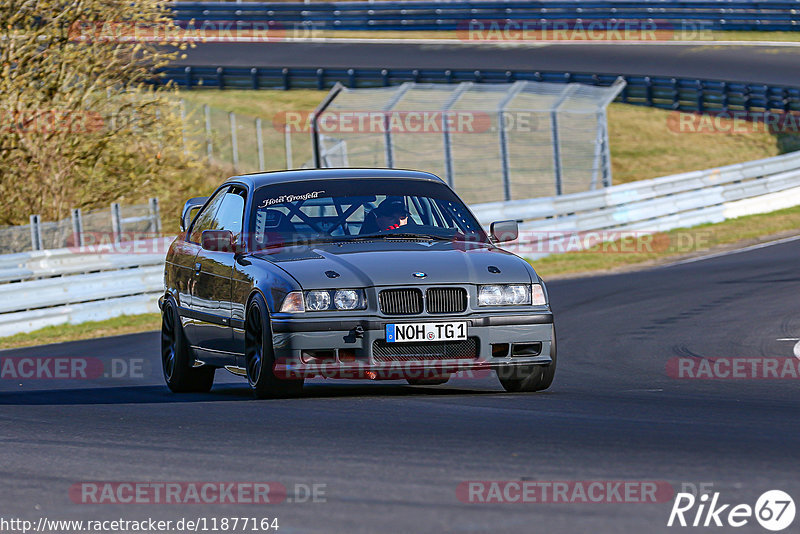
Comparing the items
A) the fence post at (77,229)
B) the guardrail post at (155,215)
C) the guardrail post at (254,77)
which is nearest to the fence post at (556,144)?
the guardrail post at (155,215)

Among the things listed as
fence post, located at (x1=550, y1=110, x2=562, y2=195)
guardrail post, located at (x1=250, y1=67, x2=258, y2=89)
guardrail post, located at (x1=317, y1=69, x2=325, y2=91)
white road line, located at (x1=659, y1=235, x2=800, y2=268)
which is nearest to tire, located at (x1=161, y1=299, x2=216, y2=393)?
white road line, located at (x1=659, y1=235, x2=800, y2=268)

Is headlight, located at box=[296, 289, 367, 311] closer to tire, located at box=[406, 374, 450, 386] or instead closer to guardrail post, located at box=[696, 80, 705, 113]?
tire, located at box=[406, 374, 450, 386]

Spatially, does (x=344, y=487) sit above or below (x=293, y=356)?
above

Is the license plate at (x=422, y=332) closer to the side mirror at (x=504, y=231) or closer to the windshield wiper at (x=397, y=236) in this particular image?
the windshield wiper at (x=397, y=236)

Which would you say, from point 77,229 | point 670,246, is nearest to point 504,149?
point 670,246

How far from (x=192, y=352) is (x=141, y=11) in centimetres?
1425

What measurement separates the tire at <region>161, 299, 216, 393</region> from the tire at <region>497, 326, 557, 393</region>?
236cm

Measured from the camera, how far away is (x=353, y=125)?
3100 centimetres

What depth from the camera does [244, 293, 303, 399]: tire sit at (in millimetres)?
8344

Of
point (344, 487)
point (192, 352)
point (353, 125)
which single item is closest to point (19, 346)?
point (192, 352)

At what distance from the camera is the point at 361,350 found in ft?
26.9

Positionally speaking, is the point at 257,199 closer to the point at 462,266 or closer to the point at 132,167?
the point at 462,266

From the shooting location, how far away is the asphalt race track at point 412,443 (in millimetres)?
5031

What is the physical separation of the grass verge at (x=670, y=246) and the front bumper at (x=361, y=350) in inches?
498
